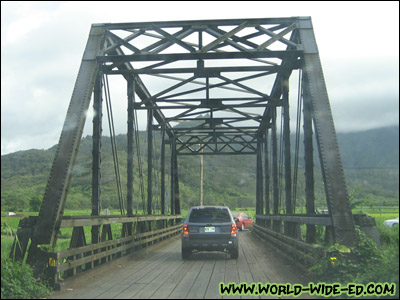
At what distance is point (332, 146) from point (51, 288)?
18.6 feet

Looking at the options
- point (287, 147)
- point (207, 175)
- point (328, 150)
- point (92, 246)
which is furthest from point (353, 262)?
point (207, 175)

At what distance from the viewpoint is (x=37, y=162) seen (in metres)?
51.8

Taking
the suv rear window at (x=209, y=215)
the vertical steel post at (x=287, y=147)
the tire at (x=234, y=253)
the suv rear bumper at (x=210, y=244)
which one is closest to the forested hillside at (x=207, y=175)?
the suv rear window at (x=209, y=215)

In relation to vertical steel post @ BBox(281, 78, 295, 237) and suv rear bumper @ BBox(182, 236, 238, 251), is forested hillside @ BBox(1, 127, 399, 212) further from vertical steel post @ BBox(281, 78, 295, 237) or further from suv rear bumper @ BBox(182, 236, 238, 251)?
vertical steel post @ BBox(281, 78, 295, 237)

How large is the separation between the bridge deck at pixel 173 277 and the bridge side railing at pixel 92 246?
23 cm

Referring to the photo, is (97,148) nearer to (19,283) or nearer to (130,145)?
(130,145)

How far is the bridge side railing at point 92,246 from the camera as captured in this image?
754 cm

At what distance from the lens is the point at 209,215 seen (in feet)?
42.0

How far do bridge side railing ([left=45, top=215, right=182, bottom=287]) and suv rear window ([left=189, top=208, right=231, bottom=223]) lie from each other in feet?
5.97

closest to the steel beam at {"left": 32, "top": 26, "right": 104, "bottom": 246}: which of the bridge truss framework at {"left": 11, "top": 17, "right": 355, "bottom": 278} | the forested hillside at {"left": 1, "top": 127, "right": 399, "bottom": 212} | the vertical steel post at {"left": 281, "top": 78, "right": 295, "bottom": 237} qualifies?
the bridge truss framework at {"left": 11, "top": 17, "right": 355, "bottom": 278}

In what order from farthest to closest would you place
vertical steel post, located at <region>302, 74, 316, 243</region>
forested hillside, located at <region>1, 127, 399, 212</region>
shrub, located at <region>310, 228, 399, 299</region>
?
forested hillside, located at <region>1, 127, 399, 212</region>, vertical steel post, located at <region>302, 74, 316, 243</region>, shrub, located at <region>310, 228, 399, 299</region>

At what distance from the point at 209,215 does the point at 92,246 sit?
14.0 feet

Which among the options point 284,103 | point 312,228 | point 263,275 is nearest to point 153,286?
point 263,275

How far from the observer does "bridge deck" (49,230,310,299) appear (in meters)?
6.93
